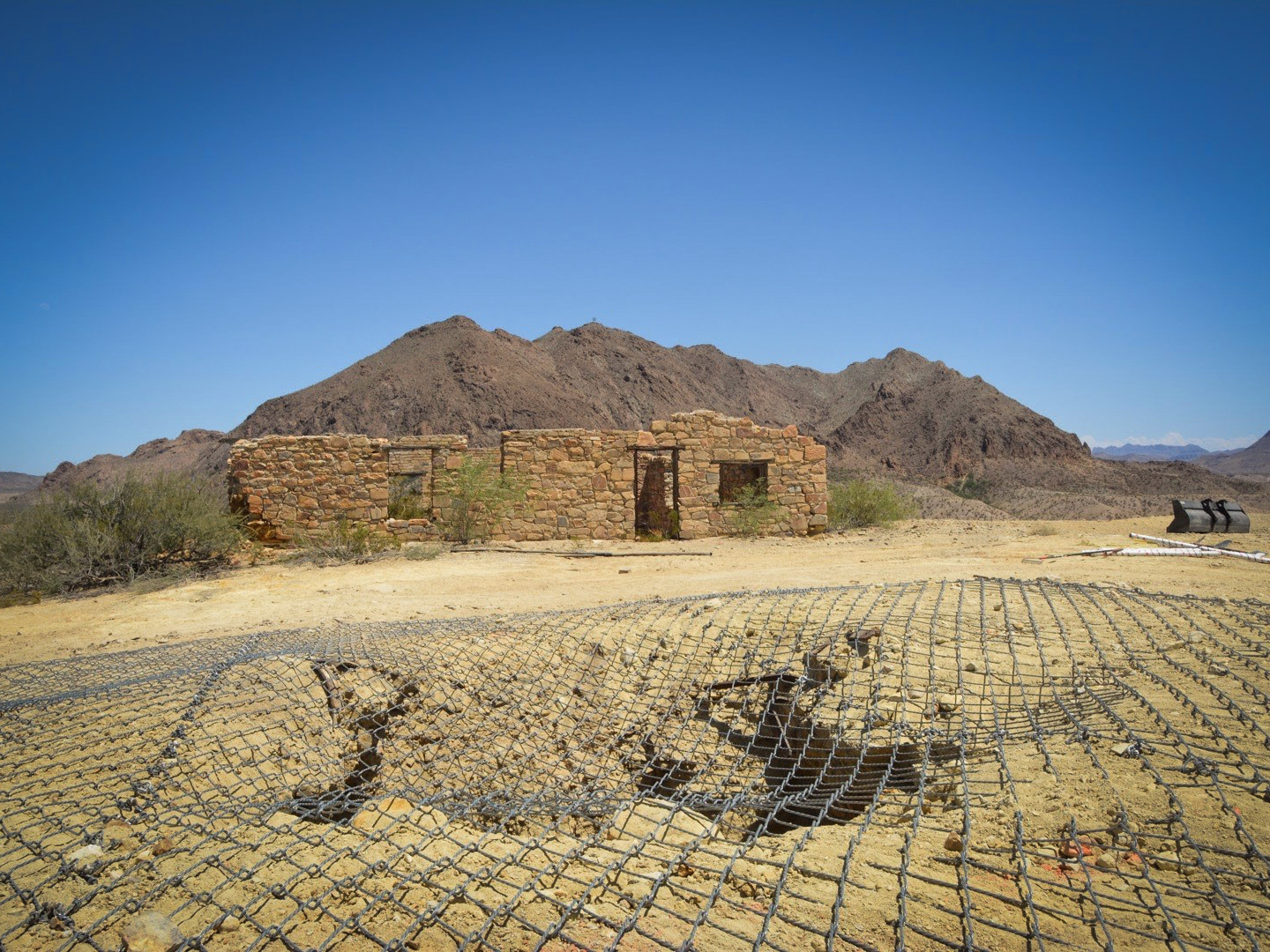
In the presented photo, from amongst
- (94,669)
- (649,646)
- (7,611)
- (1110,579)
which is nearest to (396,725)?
(649,646)

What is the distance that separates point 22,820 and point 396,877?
157cm

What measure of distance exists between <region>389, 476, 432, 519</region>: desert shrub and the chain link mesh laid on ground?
8.73m

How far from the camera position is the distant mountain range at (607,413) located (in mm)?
33750

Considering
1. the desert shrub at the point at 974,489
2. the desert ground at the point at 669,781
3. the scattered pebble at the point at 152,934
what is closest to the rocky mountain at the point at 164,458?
the desert shrub at the point at 974,489

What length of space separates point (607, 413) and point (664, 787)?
39.3 m

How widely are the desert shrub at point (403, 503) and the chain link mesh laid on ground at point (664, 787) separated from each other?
873cm

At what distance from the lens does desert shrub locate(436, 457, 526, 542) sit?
1336cm

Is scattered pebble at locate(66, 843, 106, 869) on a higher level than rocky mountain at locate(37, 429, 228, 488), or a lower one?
lower

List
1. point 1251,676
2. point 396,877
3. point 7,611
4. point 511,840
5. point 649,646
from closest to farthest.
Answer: point 396,877
point 511,840
point 1251,676
point 649,646
point 7,611

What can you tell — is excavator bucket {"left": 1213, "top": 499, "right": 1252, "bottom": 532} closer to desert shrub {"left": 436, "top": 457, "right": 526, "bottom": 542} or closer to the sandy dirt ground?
the sandy dirt ground

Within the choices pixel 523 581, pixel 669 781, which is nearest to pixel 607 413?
pixel 523 581

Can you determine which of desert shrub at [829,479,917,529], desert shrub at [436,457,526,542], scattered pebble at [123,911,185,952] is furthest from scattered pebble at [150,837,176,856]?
desert shrub at [829,479,917,529]

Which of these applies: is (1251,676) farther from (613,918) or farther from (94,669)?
(94,669)

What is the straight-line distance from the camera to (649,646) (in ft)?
17.3
